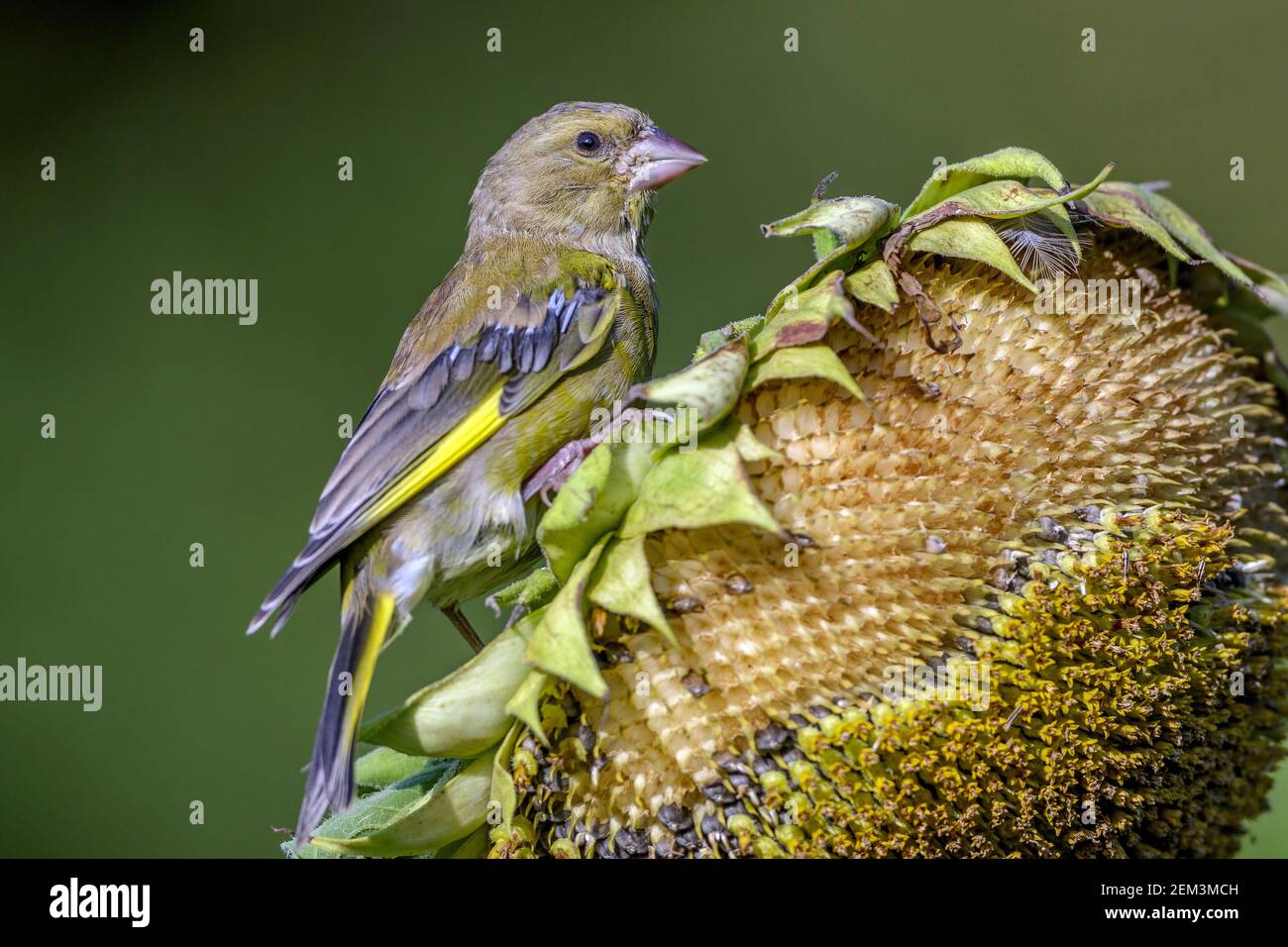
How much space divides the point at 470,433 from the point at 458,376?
0.57 feet

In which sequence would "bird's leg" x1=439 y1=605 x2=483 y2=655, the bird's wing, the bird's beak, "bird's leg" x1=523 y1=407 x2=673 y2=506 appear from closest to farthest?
"bird's leg" x1=523 y1=407 x2=673 y2=506 < the bird's wing < "bird's leg" x1=439 y1=605 x2=483 y2=655 < the bird's beak

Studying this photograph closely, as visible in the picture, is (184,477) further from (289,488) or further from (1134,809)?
(1134,809)

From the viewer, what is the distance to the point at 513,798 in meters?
1.75

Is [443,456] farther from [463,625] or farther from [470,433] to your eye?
[463,625]

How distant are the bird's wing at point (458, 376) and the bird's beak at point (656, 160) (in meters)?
0.36

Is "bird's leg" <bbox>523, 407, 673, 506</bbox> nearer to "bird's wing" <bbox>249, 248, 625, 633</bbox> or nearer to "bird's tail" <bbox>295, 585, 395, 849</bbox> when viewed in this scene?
"bird's wing" <bbox>249, 248, 625, 633</bbox>

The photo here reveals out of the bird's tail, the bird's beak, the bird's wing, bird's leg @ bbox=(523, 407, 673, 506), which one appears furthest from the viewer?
the bird's beak

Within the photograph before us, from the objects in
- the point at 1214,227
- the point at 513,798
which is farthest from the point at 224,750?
the point at 1214,227

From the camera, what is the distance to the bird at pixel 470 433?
231 cm

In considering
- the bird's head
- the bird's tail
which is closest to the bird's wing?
the bird's tail

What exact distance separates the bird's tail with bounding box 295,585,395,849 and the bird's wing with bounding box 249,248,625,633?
12cm

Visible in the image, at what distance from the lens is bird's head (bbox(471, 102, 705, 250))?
321 cm

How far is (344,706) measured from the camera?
81.8 inches
